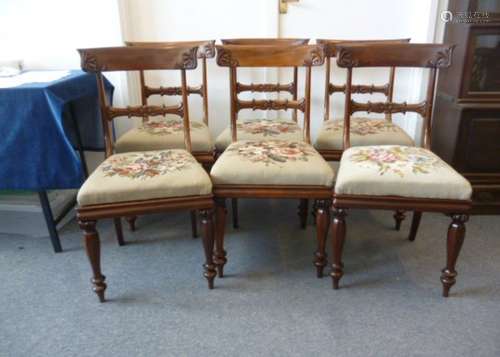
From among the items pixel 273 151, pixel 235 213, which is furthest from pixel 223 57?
pixel 235 213

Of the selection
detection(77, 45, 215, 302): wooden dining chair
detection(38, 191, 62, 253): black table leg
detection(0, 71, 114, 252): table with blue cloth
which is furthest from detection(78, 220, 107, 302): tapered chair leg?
detection(38, 191, 62, 253): black table leg

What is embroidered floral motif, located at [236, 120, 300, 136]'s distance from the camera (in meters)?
1.95

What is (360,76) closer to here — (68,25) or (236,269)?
(236,269)

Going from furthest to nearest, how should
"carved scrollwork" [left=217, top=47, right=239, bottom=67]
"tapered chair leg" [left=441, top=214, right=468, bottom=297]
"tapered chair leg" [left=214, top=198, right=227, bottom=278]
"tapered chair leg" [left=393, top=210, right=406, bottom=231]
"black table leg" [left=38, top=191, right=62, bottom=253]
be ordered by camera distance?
"tapered chair leg" [left=393, top=210, right=406, bottom=231], "black table leg" [left=38, top=191, right=62, bottom=253], "carved scrollwork" [left=217, top=47, right=239, bottom=67], "tapered chair leg" [left=214, top=198, right=227, bottom=278], "tapered chair leg" [left=441, top=214, right=468, bottom=297]

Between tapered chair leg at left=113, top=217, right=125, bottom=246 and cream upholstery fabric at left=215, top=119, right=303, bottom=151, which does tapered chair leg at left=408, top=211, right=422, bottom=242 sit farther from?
tapered chair leg at left=113, top=217, right=125, bottom=246

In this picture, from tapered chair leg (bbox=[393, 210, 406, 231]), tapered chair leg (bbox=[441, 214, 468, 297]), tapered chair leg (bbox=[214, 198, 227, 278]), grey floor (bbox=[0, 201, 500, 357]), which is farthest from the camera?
tapered chair leg (bbox=[393, 210, 406, 231])

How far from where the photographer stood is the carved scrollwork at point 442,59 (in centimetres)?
156

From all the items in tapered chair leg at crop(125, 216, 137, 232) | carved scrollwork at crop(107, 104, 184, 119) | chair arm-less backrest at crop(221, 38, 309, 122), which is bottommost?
tapered chair leg at crop(125, 216, 137, 232)

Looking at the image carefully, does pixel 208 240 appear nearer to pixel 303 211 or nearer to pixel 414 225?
pixel 303 211

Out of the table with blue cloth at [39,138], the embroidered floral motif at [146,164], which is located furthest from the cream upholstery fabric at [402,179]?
the table with blue cloth at [39,138]

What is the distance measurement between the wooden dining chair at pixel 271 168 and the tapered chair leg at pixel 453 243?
445 mm

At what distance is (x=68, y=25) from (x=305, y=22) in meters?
1.31

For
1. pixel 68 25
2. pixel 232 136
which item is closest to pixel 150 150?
pixel 232 136

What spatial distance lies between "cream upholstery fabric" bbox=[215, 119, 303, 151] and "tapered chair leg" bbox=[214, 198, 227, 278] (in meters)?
0.47
